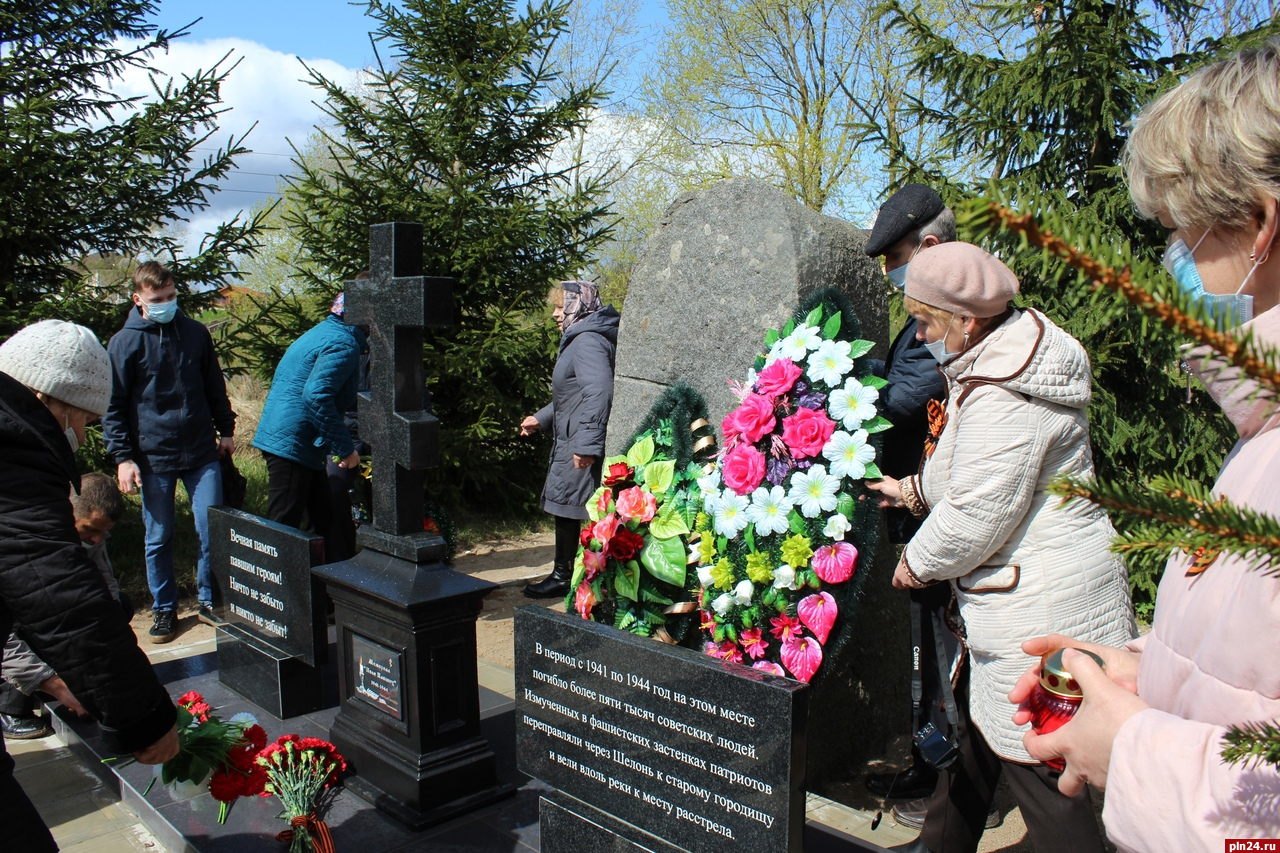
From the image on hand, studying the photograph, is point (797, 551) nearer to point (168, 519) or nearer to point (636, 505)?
point (636, 505)

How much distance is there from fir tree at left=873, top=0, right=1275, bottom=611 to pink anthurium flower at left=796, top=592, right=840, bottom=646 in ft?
8.20

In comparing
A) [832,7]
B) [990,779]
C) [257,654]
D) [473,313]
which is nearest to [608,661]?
[990,779]

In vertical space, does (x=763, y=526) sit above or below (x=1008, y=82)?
below

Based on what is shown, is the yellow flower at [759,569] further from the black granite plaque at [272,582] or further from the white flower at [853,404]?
the black granite plaque at [272,582]

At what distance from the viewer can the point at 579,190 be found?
8.26 metres

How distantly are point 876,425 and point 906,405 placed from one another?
24cm

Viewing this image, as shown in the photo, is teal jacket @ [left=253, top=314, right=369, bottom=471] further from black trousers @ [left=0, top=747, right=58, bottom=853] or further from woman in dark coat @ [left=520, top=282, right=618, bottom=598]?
black trousers @ [left=0, top=747, right=58, bottom=853]

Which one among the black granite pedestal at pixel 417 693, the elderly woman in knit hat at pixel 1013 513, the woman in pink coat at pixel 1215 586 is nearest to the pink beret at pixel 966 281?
the elderly woman in knit hat at pixel 1013 513

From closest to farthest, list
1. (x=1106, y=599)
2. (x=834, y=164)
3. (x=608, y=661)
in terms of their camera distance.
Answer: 1. (x=1106, y=599)
2. (x=608, y=661)
3. (x=834, y=164)

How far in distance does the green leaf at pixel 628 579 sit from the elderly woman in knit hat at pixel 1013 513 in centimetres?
103

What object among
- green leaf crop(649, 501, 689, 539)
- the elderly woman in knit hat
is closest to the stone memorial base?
green leaf crop(649, 501, 689, 539)

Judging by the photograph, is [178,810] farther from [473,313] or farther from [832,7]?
[832,7]

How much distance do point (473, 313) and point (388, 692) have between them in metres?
5.39

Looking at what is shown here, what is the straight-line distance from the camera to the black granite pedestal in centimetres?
321
